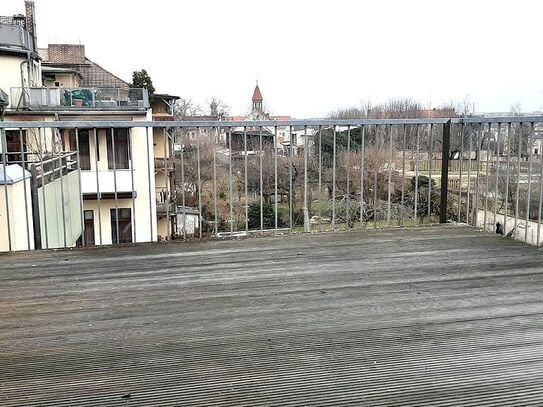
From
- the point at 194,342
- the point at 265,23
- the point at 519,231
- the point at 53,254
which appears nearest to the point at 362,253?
the point at 519,231

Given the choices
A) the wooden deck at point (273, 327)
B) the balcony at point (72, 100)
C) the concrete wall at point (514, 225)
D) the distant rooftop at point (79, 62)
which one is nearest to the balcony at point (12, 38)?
the balcony at point (72, 100)

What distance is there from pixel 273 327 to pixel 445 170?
2.65m

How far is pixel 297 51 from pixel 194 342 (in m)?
25.9

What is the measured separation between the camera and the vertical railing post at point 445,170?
391cm

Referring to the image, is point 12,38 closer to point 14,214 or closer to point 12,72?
point 12,72

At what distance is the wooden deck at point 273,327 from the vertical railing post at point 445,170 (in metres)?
0.99

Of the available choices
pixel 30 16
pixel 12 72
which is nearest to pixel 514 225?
pixel 12 72

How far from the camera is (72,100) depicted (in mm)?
16016

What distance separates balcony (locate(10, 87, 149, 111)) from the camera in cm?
1606

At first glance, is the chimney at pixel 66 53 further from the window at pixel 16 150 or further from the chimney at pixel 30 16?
the window at pixel 16 150

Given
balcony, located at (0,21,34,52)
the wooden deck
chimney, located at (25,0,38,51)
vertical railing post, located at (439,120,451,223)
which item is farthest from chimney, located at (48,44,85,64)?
the wooden deck

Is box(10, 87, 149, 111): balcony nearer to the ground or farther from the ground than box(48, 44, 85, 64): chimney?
nearer to the ground

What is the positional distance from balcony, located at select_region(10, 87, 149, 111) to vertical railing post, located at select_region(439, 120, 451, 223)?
13762 millimetres

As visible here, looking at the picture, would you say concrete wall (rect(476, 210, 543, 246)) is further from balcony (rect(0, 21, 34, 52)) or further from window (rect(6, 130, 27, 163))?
balcony (rect(0, 21, 34, 52))
